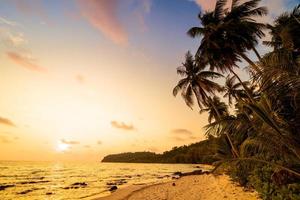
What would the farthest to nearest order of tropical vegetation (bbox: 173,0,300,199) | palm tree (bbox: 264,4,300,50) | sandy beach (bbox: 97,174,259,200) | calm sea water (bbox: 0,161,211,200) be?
1. calm sea water (bbox: 0,161,211,200)
2. palm tree (bbox: 264,4,300,50)
3. sandy beach (bbox: 97,174,259,200)
4. tropical vegetation (bbox: 173,0,300,199)

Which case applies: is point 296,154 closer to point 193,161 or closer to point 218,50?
point 218,50

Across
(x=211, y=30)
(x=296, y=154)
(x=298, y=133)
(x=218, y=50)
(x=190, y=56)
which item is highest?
(x=190, y=56)

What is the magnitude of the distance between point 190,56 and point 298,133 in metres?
25.5

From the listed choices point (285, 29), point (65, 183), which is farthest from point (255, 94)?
point (65, 183)

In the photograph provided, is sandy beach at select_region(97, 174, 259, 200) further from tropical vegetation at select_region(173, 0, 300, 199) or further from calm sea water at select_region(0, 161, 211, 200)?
calm sea water at select_region(0, 161, 211, 200)

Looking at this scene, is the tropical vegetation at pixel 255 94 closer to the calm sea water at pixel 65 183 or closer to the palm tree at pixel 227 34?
the palm tree at pixel 227 34

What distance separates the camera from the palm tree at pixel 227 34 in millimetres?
19188

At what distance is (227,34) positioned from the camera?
20.2 metres

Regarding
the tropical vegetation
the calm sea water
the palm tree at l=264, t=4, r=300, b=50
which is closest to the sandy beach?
the tropical vegetation

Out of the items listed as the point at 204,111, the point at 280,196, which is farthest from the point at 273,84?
the point at 204,111

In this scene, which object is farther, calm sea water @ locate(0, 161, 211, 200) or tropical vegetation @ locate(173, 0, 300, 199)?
calm sea water @ locate(0, 161, 211, 200)

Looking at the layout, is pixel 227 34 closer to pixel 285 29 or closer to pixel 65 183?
pixel 285 29

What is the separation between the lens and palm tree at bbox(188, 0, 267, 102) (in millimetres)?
19188

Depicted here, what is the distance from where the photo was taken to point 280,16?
67.8ft
